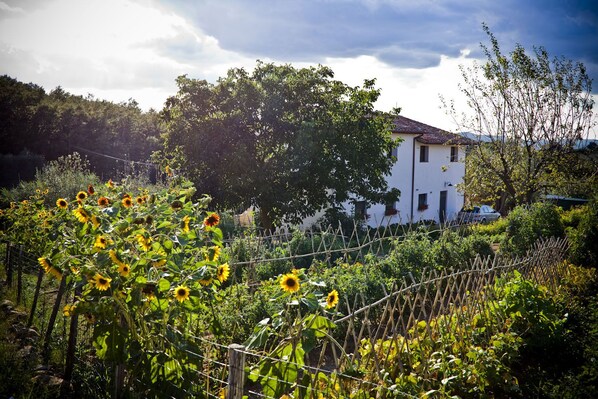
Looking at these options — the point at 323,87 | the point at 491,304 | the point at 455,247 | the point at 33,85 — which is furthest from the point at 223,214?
the point at 33,85

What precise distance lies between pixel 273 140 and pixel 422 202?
45.2 ft

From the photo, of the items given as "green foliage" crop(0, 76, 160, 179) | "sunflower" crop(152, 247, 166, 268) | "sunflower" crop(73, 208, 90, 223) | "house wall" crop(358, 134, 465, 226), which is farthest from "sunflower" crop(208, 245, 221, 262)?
"green foliage" crop(0, 76, 160, 179)

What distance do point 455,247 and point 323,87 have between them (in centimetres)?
776

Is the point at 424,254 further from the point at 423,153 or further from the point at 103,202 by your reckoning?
the point at 423,153

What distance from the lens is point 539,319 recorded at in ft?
17.7

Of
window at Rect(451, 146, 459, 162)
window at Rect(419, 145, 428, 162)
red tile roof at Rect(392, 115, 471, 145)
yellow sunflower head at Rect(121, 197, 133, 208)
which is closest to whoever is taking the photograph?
yellow sunflower head at Rect(121, 197, 133, 208)

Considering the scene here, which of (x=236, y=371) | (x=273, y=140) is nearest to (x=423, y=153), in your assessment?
(x=273, y=140)

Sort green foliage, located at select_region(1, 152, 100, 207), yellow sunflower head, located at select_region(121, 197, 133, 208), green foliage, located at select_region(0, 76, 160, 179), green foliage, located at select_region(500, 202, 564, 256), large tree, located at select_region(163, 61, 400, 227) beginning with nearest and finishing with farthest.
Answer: yellow sunflower head, located at select_region(121, 197, 133, 208)
green foliage, located at select_region(500, 202, 564, 256)
green foliage, located at select_region(1, 152, 100, 207)
large tree, located at select_region(163, 61, 400, 227)
green foliage, located at select_region(0, 76, 160, 179)

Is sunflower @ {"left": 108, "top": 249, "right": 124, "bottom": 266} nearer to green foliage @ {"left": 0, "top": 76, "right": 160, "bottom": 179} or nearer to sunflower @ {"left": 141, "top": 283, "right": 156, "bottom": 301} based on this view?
sunflower @ {"left": 141, "top": 283, "right": 156, "bottom": 301}

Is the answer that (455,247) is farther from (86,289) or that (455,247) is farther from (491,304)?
(86,289)

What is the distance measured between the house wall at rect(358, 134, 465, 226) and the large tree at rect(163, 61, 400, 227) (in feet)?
24.6

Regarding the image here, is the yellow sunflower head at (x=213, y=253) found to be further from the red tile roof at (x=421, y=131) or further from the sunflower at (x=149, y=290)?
the red tile roof at (x=421, y=131)

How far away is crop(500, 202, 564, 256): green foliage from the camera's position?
10.8 meters

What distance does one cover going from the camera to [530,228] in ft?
36.8
